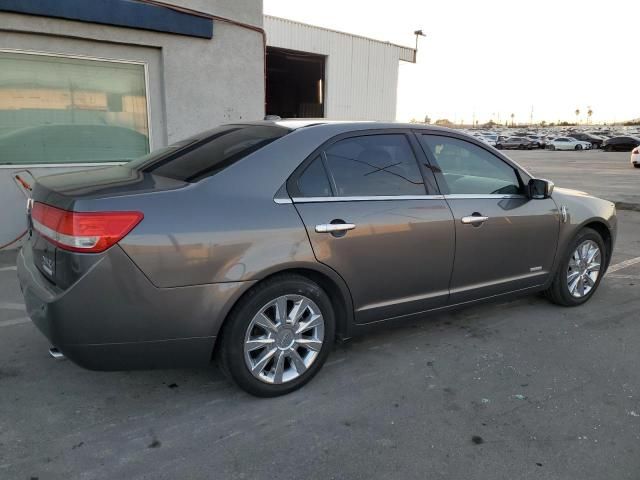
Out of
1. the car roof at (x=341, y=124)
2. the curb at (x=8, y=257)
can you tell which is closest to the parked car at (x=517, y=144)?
the curb at (x=8, y=257)

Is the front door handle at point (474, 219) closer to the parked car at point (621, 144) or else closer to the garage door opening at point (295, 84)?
the garage door opening at point (295, 84)

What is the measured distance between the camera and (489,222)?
147 inches

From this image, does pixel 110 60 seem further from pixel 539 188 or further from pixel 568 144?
pixel 568 144

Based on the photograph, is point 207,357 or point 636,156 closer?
point 207,357

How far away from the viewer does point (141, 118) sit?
706 cm

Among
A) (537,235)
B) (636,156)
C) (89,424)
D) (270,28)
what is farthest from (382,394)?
(636,156)

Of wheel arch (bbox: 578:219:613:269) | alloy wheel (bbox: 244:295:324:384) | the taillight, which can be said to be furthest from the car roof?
wheel arch (bbox: 578:219:613:269)

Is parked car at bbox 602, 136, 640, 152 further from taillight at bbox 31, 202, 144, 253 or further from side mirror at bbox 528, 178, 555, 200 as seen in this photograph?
taillight at bbox 31, 202, 144, 253

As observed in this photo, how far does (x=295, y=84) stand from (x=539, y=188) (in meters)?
19.7

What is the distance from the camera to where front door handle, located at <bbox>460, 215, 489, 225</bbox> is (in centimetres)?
360

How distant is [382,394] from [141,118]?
548 cm

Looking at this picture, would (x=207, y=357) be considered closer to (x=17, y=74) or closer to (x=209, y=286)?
(x=209, y=286)

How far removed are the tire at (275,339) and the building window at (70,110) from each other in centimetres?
483

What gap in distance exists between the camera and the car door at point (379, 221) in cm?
304
